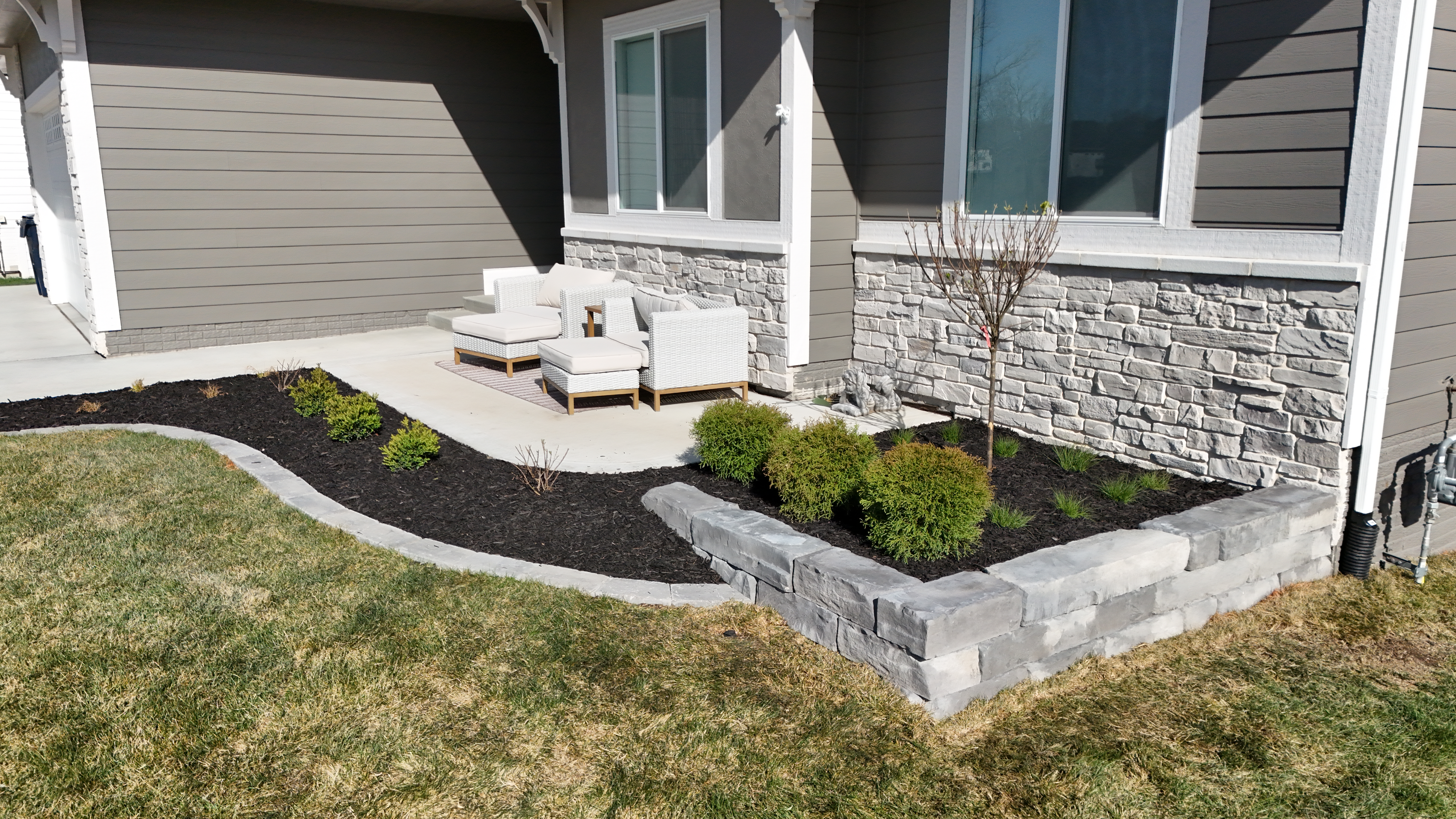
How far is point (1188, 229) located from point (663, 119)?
472 cm

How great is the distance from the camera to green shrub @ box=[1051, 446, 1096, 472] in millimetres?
5582

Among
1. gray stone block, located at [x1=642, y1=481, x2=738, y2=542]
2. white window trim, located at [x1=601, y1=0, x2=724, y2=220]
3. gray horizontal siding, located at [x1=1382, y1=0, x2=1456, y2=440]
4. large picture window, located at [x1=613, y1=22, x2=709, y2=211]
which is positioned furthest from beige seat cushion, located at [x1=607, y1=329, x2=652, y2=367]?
gray horizontal siding, located at [x1=1382, y1=0, x2=1456, y2=440]

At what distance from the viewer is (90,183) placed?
9039mm

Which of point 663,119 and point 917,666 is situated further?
point 663,119

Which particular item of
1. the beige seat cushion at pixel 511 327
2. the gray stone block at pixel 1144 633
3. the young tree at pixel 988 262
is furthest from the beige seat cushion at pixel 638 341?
the gray stone block at pixel 1144 633

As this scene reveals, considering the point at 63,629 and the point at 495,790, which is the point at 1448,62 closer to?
the point at 495,790

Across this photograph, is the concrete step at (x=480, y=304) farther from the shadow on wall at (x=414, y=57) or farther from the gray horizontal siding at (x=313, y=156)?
the shadow on wall at (x=414, y=57)

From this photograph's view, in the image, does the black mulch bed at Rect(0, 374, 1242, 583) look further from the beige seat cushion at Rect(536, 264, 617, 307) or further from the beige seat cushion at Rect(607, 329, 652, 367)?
the beige seat cushion at Rect(536, 264, 617, 307)

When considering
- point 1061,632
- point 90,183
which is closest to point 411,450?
point 1061,632

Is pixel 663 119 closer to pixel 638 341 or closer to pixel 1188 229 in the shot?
pixel 638 341

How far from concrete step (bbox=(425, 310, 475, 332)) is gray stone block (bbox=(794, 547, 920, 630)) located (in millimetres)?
7522

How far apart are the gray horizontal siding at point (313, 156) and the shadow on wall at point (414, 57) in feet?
0.06

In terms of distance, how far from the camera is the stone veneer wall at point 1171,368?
4.84 meters

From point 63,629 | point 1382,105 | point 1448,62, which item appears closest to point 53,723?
point 63,629
